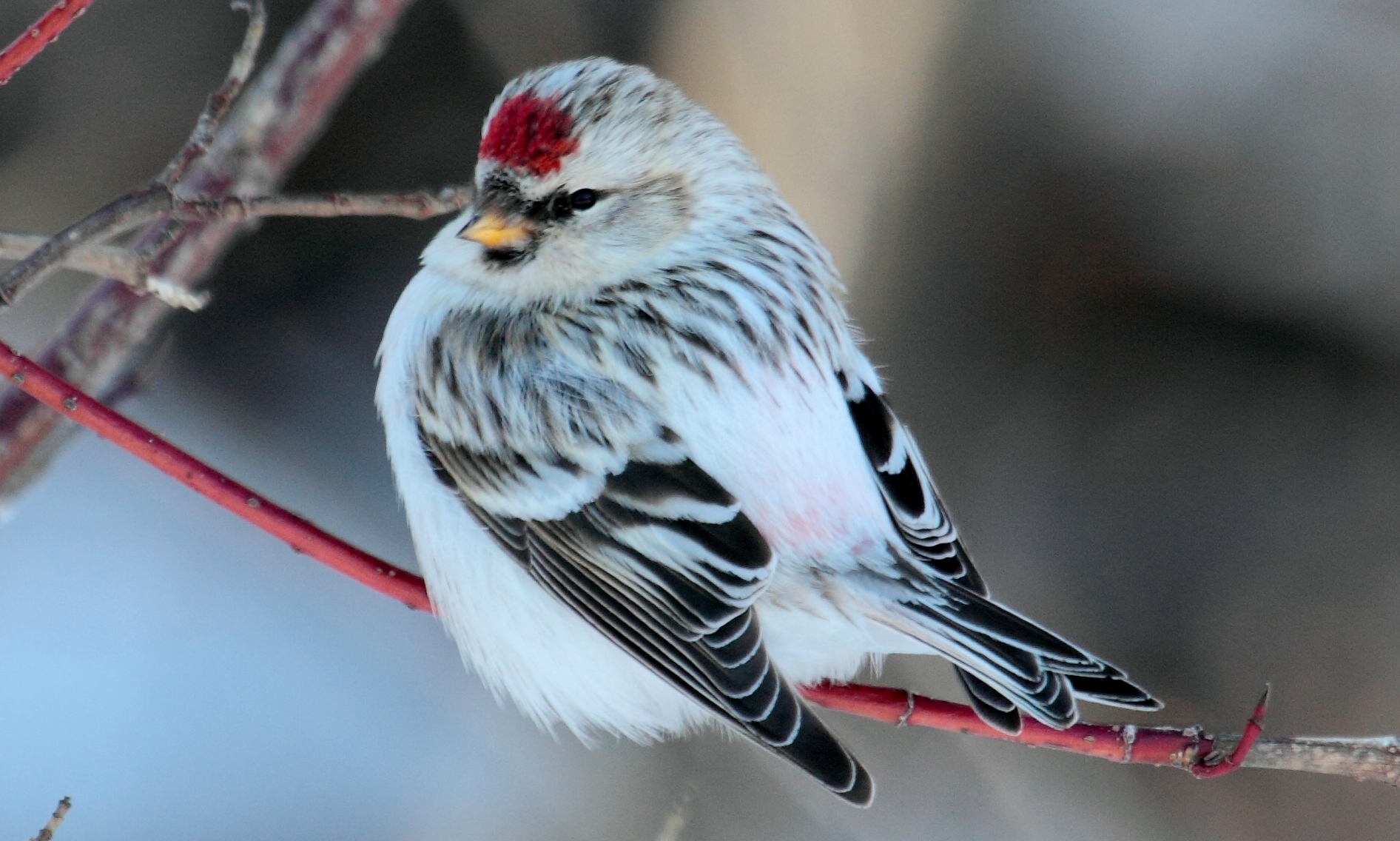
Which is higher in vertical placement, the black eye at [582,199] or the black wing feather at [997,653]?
the black eye at [582,199]

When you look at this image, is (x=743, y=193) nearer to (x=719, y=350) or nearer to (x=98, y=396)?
(x=719, y=350)

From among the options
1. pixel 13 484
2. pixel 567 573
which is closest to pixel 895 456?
pixel 567 573

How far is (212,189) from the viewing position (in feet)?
4.07

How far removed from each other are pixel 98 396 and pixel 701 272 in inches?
23.7

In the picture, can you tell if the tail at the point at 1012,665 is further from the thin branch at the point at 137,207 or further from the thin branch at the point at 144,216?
the thin branch at the point at 137,207

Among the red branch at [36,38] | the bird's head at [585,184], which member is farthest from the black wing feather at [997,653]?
the red branch at [36,38]

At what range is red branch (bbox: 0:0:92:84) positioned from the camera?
2.51ft

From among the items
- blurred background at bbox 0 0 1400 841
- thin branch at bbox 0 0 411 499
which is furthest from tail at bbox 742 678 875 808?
blurred background at bbox 0 0 1400 841

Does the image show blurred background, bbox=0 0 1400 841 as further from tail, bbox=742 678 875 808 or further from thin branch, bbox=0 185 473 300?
thin branch, bbox=0 185 473 300

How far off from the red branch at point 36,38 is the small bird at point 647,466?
1.21 feet

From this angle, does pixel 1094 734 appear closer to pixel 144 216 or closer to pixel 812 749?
pixel 812 749

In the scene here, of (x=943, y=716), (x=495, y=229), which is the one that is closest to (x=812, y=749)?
Answer: (x=943, y=716)

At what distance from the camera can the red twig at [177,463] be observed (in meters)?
0.86

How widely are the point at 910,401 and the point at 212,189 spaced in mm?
1113
